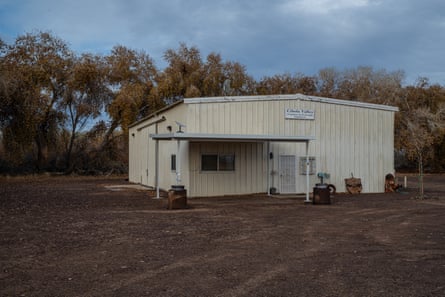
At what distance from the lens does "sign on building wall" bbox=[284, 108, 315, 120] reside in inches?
768

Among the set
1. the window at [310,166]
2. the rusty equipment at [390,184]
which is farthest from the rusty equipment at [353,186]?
the window at [310,166]

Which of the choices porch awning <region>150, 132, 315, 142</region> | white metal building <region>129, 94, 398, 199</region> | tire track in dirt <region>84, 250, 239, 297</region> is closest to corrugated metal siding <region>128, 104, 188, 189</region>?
white metal building <region>129, 94, 398, 199</region>

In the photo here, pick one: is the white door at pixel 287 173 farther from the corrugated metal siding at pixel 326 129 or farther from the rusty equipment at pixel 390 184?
the rusty equipment at pixel 390 184

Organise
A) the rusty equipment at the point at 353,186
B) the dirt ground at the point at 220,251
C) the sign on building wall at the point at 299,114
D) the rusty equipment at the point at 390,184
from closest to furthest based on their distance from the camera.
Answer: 1. the dirt ground at the point at 220,251
2. the sign on building wall at the point at 299,114
3. the rusty equipment at the point at 353,186
4. the rusty equipment at the point at 390,184

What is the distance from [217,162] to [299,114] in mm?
4144

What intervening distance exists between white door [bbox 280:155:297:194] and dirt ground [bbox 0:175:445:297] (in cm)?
511

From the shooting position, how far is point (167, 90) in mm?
36625

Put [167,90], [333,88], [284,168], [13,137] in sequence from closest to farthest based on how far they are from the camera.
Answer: [284,168] → [13,137] → [167,90] → [333,88]

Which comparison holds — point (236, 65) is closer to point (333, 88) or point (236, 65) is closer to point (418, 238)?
point (333, 88)

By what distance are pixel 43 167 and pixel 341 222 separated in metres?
27.0

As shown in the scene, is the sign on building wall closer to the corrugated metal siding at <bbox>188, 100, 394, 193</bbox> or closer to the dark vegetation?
the corrugated metal siding at <bbox>188, 100, 394, 193</bbox>

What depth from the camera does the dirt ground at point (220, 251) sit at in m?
5.70

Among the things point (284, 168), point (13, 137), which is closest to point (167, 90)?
point (13, 137)

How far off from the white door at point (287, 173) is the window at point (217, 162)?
88.0 inches
